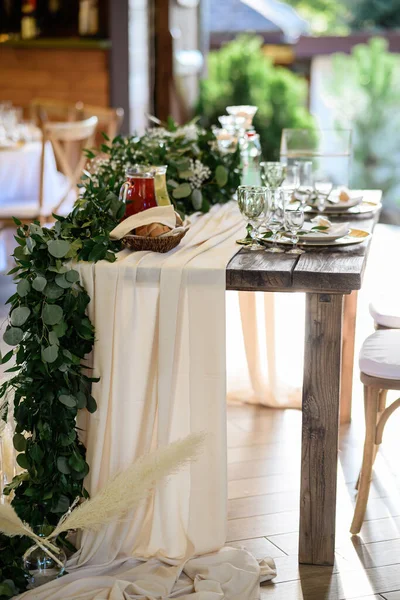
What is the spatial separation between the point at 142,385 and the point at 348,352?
1.18 meters

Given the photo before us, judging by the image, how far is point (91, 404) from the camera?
2.12m

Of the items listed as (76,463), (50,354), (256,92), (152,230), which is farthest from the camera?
(256,92)

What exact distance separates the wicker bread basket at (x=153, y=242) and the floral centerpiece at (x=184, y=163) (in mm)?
403

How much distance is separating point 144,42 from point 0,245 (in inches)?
105

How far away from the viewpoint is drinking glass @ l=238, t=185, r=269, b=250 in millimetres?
2248

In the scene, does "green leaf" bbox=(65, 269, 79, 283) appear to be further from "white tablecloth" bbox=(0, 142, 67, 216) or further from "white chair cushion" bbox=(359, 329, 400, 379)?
"white tablecloth" bbox=(0, 142, 67, 216)

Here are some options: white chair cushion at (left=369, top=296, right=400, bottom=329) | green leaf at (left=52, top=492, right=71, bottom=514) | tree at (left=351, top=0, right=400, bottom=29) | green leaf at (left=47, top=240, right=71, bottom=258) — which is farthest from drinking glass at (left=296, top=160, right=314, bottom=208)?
tree at (left=351, top=0, right=400, bottom=29)

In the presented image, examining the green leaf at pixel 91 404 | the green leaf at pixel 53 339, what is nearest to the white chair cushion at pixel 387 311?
the green leaf at pixel 91 404

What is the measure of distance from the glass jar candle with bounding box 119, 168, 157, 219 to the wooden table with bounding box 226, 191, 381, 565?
0.31 m

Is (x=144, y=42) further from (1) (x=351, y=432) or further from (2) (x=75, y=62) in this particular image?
(1) (x=351, y=432)

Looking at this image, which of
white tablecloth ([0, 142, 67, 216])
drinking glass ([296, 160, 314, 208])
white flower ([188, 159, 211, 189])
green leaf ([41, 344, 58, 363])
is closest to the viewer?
green leaf ([41, 344, 58, 363])

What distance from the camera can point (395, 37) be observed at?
1299 centimetres

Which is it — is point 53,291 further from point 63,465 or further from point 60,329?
point 63,465

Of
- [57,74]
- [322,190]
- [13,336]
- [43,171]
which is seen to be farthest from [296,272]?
[57,74]
